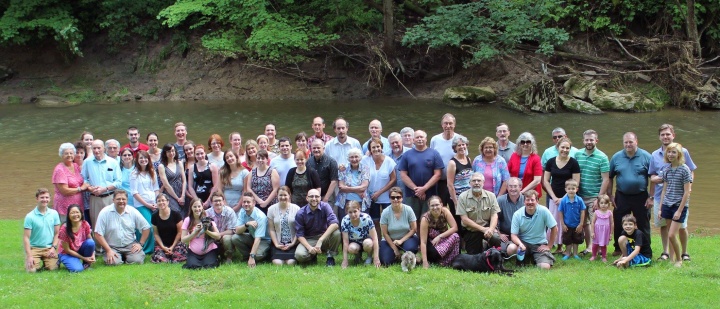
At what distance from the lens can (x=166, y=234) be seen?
9047 mm

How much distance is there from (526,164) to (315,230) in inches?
105

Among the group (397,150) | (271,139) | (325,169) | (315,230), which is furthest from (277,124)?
(315,230)

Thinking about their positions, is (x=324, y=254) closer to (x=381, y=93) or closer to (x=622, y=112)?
(x=622, y=112)

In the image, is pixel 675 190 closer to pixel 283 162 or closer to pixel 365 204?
pixel 365 204

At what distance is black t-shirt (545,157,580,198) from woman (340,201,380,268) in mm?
2273

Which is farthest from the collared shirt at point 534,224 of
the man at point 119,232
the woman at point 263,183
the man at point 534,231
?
the man at point 119,232

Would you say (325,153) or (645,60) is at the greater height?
(645,60)

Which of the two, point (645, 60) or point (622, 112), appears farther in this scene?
point (645, 60)

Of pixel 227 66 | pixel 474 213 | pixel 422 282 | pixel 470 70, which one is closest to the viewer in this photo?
pixel 422 282

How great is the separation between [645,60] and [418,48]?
7274mm

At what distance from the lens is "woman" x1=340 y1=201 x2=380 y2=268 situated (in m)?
8.41

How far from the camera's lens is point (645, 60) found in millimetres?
22844

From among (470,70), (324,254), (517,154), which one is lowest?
(324,254)

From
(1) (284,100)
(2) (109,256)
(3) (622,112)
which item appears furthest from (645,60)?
(2) (109,256)
